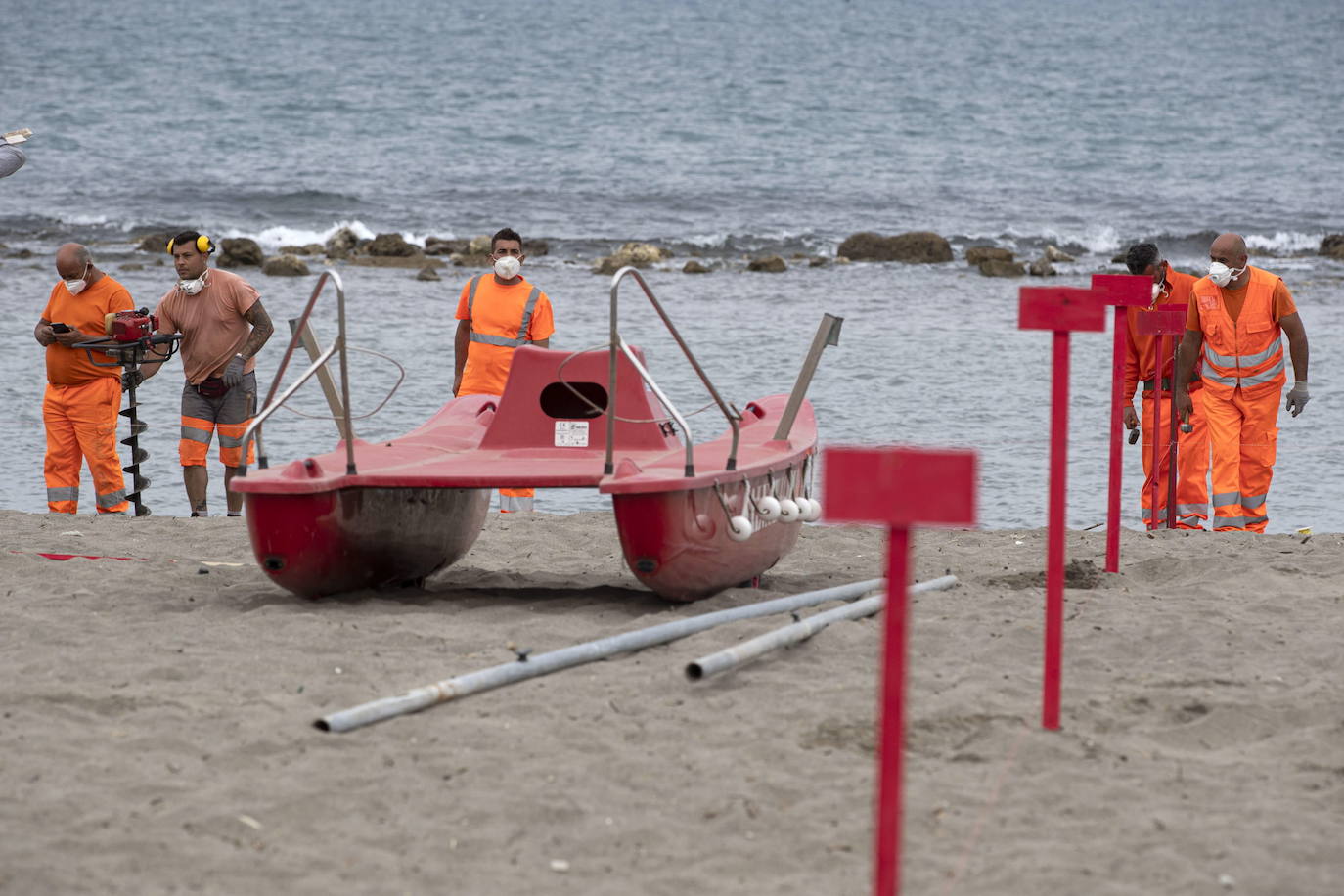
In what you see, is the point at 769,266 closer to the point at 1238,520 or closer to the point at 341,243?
the point at 341,243

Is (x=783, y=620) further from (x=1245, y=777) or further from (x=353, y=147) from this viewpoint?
(x=353, y=147)

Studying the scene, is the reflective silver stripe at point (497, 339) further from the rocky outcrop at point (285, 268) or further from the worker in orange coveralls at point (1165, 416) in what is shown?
the rocky outcrop at point (285, 268)

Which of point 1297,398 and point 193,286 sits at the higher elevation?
point 193,286

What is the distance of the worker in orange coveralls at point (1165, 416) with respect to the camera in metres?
9.48

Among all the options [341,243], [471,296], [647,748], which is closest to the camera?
[647,748]

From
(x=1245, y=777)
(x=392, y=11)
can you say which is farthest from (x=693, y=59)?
(x=1245, y=777)

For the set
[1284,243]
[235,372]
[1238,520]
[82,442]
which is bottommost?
[1238,520]

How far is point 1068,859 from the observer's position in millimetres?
3951

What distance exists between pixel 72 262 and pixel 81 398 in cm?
78

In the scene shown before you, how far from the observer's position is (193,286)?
9.41 metres

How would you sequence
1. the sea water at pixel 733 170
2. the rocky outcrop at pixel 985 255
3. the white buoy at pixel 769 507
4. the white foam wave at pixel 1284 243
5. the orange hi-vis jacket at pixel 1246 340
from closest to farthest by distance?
the white buoy at pixel 769 507 → the orange hi-vis jacket at pixel 1246 340 → the sea water at pixel 733 170 → the rocky outcrop at pixel 985 255 → the white foam wave at pixel 1284 243

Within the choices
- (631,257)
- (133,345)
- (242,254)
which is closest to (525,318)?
(133,345)

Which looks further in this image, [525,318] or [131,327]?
[525,318]

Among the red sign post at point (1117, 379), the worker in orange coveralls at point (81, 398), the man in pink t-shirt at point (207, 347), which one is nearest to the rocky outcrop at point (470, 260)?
the worker in orange coveralls at point (81, 398)
